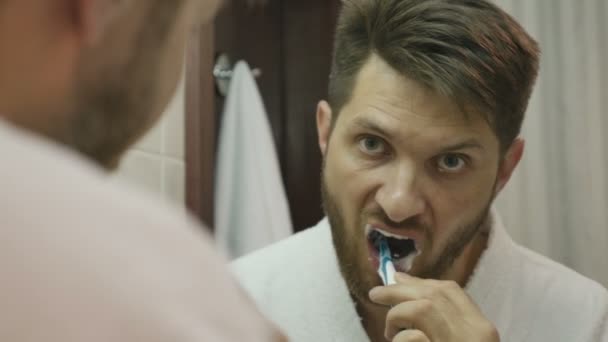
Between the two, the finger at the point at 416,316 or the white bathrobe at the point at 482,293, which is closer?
the finger at the point at 416,316

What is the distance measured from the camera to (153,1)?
0.36 metres

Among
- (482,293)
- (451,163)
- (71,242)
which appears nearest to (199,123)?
(451,163)

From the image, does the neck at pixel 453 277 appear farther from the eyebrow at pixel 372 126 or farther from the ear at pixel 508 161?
the eyebrow at pixel 372 126

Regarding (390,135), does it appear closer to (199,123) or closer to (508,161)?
(508,161)

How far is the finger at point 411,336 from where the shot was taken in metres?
0.77

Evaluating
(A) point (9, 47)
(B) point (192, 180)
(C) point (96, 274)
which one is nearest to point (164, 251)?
(C) point (96, 274)

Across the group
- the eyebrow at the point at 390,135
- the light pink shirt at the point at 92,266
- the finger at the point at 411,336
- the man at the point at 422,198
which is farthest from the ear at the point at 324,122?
the light pink shirt at the point at 92,266

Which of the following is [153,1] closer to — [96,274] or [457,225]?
[96,274]

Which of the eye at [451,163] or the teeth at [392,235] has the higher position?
the eye at [451,163]

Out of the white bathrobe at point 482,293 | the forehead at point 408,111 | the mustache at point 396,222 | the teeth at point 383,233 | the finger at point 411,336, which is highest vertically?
the forehead at point 408,111

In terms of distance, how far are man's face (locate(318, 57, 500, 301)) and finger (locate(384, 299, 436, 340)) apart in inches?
4.0

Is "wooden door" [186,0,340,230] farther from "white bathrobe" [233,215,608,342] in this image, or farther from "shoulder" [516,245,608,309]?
"shoulder" [516,245,608,309]

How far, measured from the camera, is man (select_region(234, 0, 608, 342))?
2.82ft

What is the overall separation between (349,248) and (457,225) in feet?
0.52
